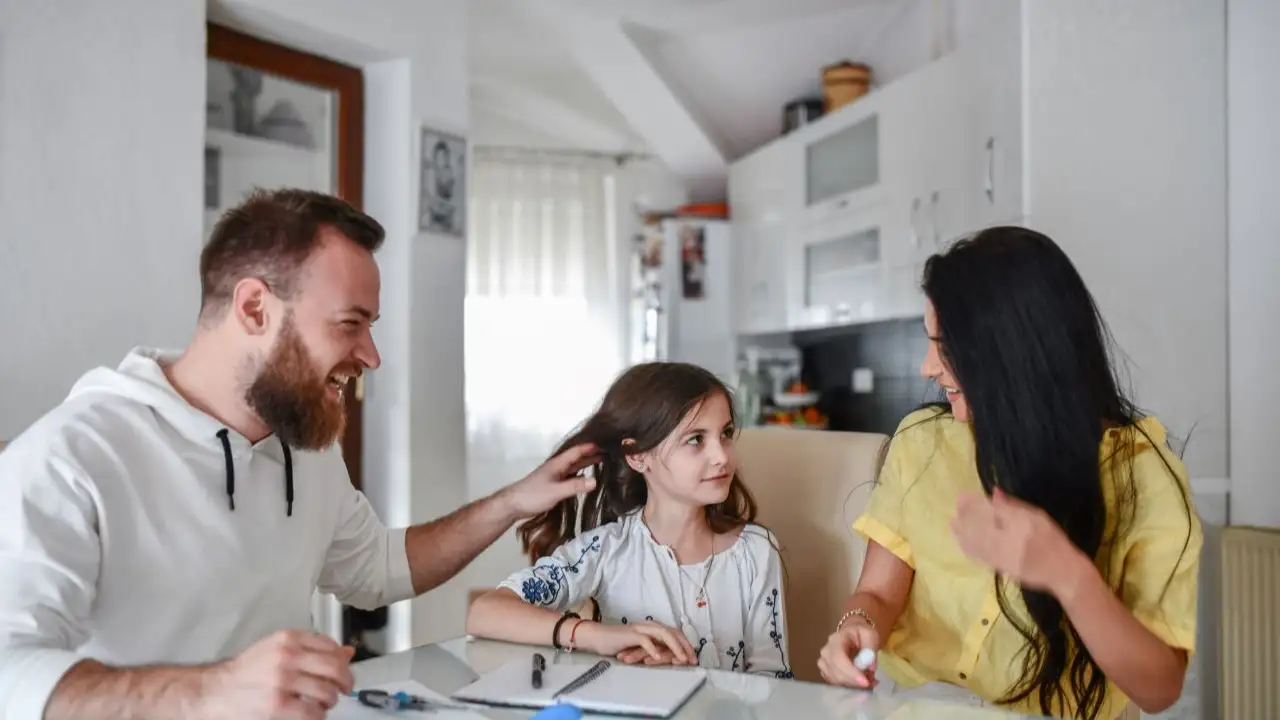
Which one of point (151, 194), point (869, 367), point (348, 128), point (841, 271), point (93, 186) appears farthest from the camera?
point (869, 367)

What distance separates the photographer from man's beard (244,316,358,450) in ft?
4.17

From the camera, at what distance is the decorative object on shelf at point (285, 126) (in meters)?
2.87

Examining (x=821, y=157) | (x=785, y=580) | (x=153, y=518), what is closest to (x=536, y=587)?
(x=785, y=580)

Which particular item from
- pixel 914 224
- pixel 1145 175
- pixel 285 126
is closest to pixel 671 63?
pixel 914 224

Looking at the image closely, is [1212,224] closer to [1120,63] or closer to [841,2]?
[1120,63]

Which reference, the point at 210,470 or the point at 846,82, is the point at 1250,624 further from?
the point at 846,82

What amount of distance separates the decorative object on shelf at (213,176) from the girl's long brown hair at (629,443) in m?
1.51

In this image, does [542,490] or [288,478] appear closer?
[288,478]

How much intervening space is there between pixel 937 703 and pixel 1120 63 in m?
1.91

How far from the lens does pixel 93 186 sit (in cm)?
219

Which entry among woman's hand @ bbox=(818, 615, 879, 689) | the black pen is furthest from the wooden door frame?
woman's hand @ bbox=(818, 615, 879, 689)

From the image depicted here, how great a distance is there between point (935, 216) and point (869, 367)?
1.03 meters

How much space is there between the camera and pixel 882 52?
12.7ft

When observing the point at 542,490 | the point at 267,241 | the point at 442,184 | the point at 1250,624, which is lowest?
the point at 1250,624
